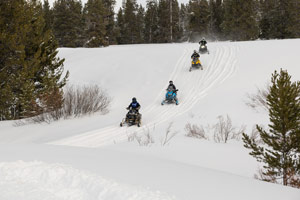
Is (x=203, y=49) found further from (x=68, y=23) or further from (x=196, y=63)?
(x=68, y=23)

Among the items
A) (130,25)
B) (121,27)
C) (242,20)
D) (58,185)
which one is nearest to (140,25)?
(130,25)

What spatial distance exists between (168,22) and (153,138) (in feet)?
114

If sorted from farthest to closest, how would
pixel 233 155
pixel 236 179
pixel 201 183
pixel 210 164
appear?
1. pixel 233 155
2. pixel 210 164
3. pixel 236 179
4. pixel 201 183

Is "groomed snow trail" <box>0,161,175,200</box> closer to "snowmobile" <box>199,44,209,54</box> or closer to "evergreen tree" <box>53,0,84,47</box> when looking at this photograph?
"snowmobile" <box>199,44,209,54</box>

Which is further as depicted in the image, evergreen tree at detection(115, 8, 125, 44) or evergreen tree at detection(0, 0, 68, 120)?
evergreen tree at detection(115, 8, 125, 44)

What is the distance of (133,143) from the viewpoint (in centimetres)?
806

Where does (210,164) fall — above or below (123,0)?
below

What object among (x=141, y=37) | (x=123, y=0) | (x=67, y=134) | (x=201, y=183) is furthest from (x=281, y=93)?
(x=123, y=0)

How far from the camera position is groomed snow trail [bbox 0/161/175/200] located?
2.94 meters

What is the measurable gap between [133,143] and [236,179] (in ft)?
15.6

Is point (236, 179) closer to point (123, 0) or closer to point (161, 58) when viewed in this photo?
point (161, 58)

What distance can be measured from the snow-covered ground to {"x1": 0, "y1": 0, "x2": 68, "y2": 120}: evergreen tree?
1158 millimetres

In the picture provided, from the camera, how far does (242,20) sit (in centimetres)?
3438

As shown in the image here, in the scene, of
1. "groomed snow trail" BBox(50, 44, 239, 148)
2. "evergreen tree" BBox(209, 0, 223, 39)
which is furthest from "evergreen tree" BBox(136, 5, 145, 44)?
"groomed snow trail" BBox(50, 44, 239, 148)
